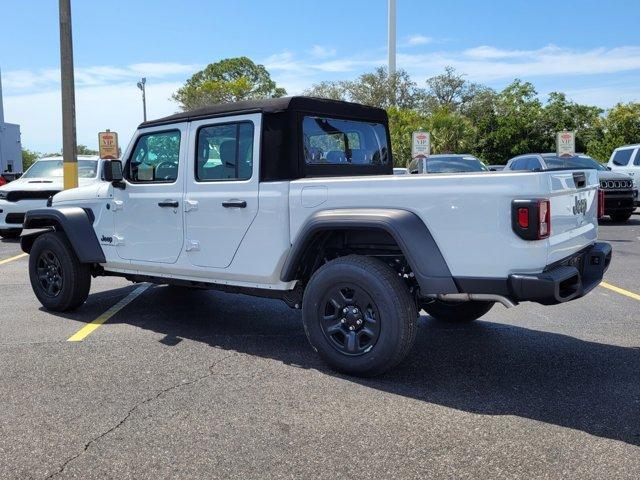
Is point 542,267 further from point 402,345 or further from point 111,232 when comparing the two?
point 111,232

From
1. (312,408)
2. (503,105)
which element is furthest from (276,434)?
(503,105)

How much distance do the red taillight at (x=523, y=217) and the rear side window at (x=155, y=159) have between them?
114 inches

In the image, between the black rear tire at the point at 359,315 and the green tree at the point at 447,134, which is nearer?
the black rear tire at the point at 359,315

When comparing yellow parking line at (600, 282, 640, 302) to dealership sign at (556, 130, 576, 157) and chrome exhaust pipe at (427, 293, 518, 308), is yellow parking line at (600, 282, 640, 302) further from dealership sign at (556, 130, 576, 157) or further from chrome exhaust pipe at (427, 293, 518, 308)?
dealership sign at (556, 130, 576, 157)

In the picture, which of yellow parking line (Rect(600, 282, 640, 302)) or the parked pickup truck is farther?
yellow parking line (Rect(600, 282, 640, 302))

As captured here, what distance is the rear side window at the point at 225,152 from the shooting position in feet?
15.8

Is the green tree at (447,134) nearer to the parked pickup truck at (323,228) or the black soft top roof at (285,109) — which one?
the black soft top roof at (285,109)

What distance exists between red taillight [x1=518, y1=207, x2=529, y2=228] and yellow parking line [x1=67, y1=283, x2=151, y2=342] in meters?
3.66

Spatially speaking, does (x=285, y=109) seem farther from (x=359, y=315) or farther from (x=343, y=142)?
(x=359, y=315)

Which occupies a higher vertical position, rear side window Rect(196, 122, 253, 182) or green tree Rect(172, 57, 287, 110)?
green tree Rect(172, 57, 287, 110)

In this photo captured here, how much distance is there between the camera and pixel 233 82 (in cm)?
6688

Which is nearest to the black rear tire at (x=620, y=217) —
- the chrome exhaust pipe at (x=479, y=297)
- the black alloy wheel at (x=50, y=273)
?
the chrome exhaust pipe at (x=479, y=297)

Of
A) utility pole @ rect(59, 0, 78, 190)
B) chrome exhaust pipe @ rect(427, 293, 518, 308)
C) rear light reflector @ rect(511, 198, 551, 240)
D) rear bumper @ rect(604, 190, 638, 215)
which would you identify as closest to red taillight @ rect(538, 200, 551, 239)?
rear light reflector @ rect(511, 198, 551, 240)

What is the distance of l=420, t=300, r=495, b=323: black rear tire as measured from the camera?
17.9 feet
